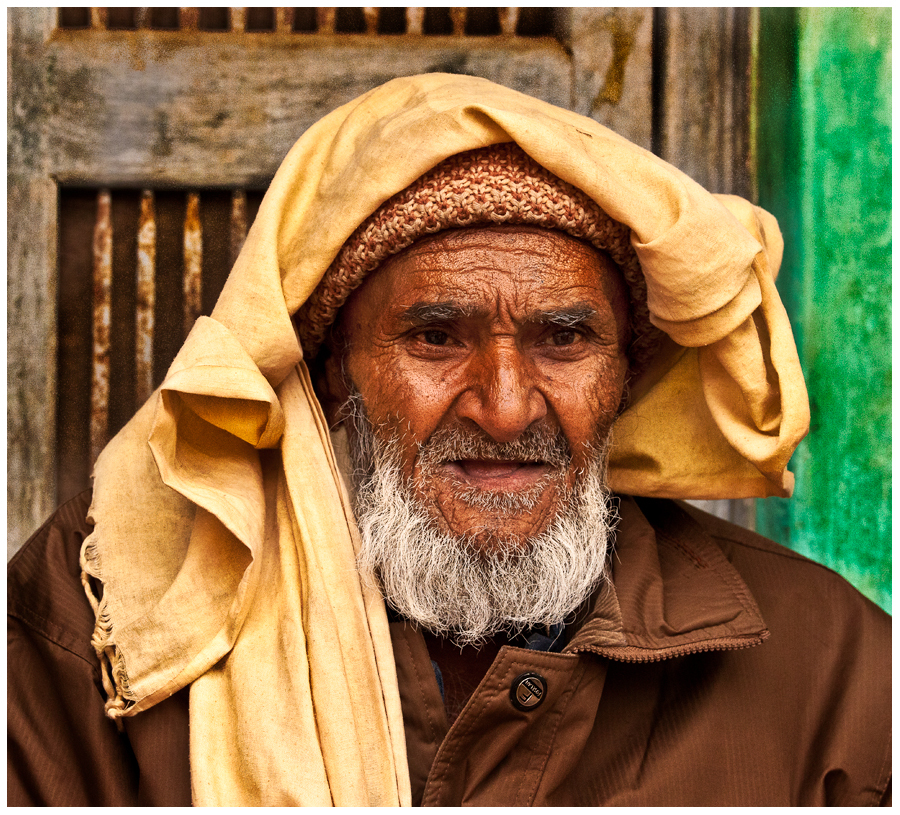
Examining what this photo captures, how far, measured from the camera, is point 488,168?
1961mm

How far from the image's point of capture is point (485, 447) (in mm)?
1982

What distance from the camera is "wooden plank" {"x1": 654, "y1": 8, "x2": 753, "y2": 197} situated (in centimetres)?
270

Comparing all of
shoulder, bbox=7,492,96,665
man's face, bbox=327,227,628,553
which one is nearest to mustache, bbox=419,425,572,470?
man's face, bbox=327,227,628,553

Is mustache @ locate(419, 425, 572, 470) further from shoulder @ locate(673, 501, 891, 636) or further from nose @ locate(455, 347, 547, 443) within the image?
shoulder @ locate(673, 501, 891, 636)

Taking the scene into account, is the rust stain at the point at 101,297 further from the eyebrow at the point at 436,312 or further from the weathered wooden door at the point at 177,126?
the eyebrow at the point at 436,312

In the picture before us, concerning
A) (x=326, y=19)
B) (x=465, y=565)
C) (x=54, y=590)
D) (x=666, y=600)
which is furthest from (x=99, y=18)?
(x=666, y=600)

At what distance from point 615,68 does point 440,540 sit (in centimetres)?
Result: 156

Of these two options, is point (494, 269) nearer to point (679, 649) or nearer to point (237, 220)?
point (679, 649)

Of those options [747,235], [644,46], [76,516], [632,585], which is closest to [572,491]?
[632,585]

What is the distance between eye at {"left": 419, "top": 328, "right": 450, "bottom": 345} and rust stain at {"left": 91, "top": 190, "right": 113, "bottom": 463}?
1.13 m

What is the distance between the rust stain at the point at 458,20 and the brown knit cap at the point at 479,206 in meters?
0.88

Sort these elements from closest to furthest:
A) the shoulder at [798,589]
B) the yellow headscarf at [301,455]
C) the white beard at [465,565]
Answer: the yellow headscarf at [301,455]
the white beard at [465,565]
the shoulder at [798,589]

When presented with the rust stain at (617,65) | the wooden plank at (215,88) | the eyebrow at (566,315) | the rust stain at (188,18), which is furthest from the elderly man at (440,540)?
the rust stain at (188,18)

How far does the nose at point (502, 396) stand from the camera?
193 cm
